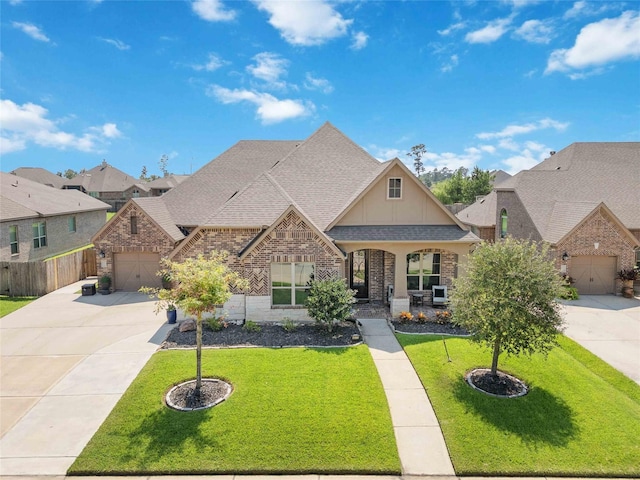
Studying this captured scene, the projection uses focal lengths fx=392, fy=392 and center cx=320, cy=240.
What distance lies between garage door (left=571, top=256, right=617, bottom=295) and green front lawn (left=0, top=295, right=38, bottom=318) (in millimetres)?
26895

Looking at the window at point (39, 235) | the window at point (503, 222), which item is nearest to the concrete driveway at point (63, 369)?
the window at point (39, 235)

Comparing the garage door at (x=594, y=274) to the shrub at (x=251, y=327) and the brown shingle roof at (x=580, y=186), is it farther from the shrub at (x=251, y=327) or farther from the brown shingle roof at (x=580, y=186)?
the shrub at (x=251, y=327)

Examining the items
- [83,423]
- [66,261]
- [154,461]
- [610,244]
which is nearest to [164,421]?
[154,461]

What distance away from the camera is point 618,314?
1670cm

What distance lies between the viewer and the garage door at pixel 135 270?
2059 cm

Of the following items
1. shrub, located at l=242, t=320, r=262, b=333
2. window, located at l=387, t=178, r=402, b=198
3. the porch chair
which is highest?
window, located at l=387, t=178, r=402, b=198

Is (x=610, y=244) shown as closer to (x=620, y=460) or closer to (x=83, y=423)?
(x=620, y=460)

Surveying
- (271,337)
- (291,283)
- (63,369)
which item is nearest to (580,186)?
(291,283)

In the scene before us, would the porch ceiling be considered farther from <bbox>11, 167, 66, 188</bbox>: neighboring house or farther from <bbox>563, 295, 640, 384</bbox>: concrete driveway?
<bbox>11, 167, 66, 188</bbox>: neighboring house

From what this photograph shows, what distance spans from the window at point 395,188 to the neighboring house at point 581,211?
9122 mm

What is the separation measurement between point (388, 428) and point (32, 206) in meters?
27.7

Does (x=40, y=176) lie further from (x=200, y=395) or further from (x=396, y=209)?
(x=200, y=395)

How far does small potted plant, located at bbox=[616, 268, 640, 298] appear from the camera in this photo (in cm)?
1947

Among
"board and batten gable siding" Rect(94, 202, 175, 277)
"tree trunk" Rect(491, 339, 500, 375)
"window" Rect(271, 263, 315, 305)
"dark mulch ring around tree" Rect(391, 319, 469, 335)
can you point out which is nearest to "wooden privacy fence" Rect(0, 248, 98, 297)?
"board and batten gable siding" Rect(94, 202, 175, 277)
